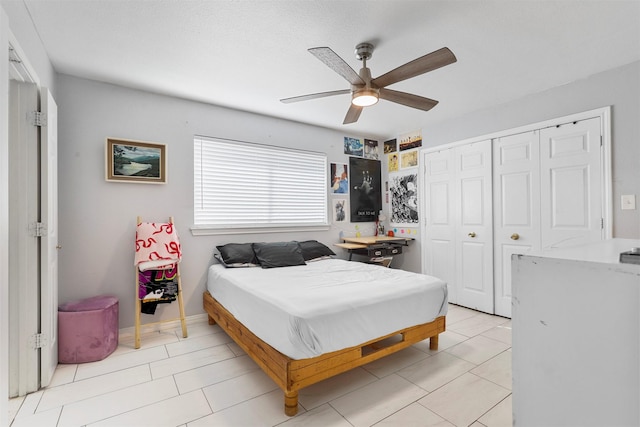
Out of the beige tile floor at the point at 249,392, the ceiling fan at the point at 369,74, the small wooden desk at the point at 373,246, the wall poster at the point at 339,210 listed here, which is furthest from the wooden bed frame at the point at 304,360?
the wall poster at the point at 339,210

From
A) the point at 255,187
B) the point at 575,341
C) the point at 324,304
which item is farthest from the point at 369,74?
the point at 255,187

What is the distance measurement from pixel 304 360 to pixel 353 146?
3.59 m

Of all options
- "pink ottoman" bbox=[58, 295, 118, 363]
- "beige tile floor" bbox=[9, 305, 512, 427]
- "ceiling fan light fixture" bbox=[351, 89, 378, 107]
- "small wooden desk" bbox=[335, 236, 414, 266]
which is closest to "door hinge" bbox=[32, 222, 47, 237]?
"pink ottoman" bbox=[58, 295, 118, 363]

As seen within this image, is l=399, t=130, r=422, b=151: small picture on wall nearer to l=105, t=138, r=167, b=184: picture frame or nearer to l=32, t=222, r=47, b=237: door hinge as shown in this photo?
l=105, t=138, r=167, b=184: picture frame

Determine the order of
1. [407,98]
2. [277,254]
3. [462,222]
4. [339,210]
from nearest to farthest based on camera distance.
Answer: [407,98] → [277,254] → [462,222] → [339,210]

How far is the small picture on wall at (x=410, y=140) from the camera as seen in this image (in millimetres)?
4490

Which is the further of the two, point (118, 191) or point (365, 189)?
point (365, 189)

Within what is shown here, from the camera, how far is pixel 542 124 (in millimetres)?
3172

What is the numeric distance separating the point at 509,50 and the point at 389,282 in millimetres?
2135

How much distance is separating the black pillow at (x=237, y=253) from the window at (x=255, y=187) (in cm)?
25

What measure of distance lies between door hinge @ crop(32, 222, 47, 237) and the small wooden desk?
3.06 meters

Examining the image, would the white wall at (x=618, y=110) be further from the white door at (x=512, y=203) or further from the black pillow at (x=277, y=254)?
the black pillow at (x=277, y=254)

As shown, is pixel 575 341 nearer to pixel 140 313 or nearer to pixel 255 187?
pixel 140 313

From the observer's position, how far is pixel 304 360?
1.82 metres
